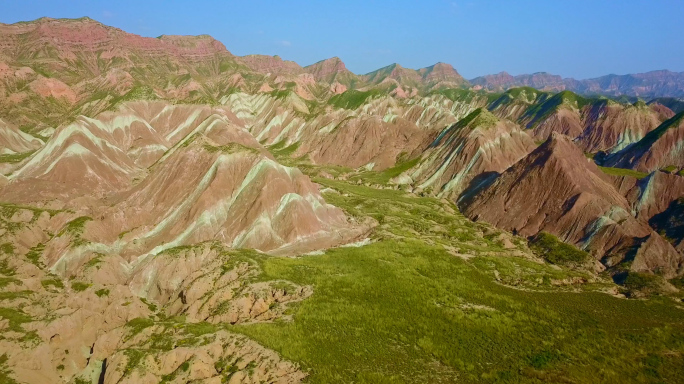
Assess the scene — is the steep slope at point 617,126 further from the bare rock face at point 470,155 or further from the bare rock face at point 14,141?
the bare rock face at point 14,141

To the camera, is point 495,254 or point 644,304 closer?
point 644,304

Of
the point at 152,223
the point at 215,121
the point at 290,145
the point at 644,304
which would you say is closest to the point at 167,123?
the point at 215,121

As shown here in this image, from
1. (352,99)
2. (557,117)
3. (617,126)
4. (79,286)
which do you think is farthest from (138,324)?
(557,117)

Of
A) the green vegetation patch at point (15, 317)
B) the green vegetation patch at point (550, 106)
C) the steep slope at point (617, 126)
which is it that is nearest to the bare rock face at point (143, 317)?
the green vegetation patch at point (15, 317)

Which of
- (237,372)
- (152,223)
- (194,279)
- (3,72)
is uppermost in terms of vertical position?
(3,72)

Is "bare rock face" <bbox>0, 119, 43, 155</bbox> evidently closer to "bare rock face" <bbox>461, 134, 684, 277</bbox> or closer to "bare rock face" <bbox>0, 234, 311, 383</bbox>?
"bare rock face" <bbox>0, 234, 311, 383</bbox>

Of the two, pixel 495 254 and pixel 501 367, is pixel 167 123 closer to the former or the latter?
pixel 495 254
